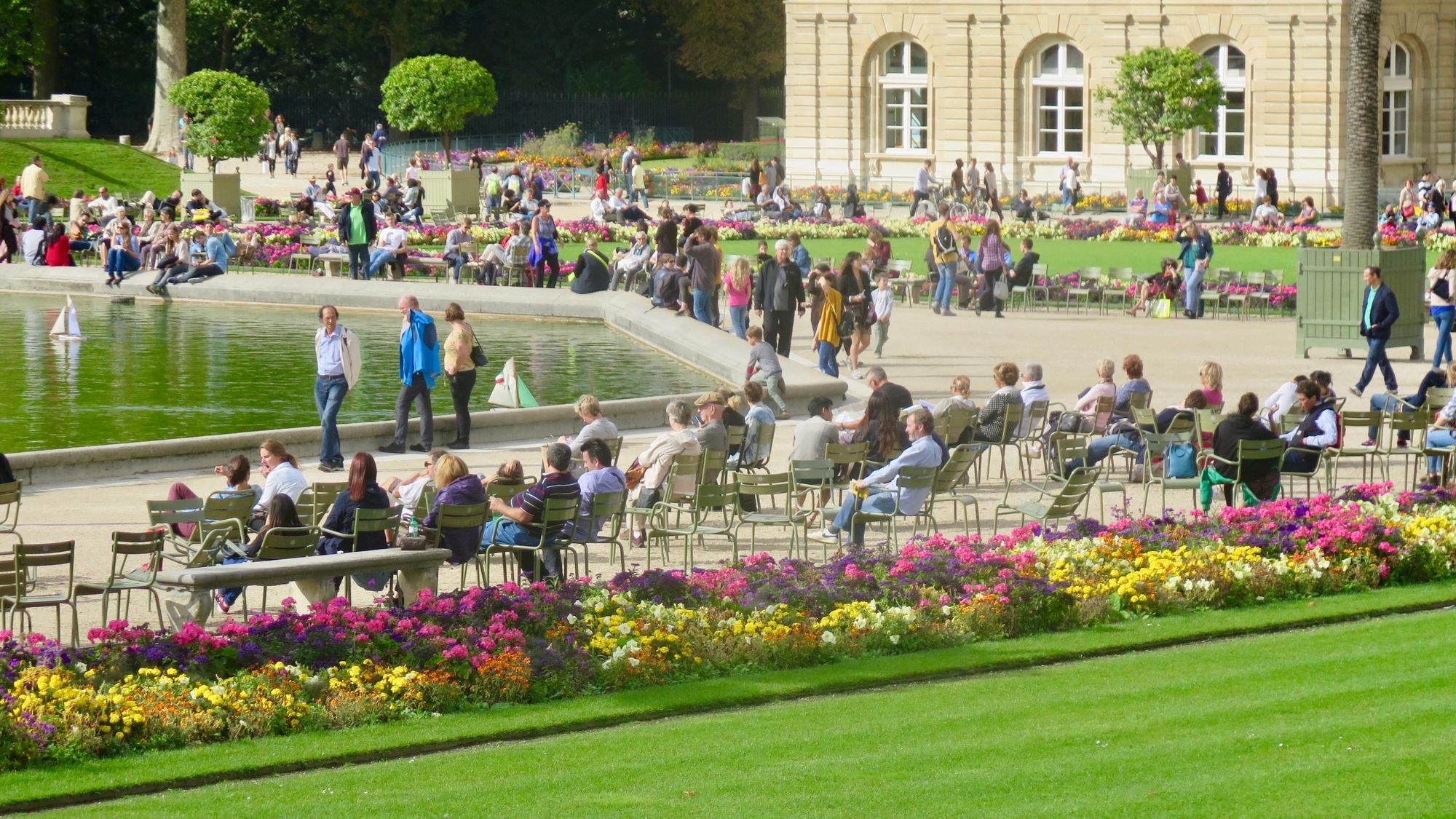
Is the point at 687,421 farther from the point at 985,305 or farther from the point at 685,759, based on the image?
the point at 985,305

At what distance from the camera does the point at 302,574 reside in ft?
40.2

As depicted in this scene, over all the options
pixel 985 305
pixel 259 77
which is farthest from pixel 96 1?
pixel 985 305

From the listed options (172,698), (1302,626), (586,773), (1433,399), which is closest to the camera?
(586,773)

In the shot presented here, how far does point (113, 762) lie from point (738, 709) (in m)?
3.17

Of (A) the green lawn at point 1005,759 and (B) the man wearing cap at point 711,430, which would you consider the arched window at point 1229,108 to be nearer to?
(B) the man wearing cap at point 711,430

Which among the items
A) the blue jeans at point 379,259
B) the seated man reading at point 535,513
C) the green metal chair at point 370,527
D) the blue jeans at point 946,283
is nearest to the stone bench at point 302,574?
the green metal chair at point 370,527

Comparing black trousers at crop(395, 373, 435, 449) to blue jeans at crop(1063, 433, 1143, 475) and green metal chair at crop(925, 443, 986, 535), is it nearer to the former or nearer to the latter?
green metal chair at crop(925, 443, 986, 535)

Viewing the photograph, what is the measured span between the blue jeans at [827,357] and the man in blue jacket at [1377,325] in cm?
553

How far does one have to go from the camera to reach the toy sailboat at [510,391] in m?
20.9

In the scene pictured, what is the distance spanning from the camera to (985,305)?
3077cm

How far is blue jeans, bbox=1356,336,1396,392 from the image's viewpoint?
22.3 metres

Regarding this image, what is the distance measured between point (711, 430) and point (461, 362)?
13.1ft

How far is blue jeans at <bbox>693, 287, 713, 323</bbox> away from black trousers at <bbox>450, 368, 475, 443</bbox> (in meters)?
7.06

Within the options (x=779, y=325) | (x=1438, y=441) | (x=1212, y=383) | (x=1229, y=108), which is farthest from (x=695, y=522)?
(x=1229, y=108)
